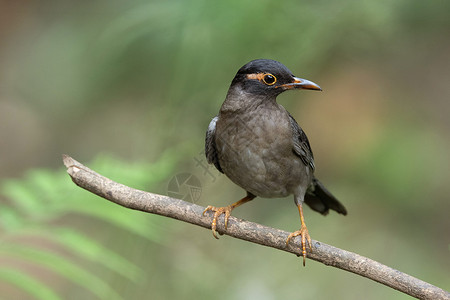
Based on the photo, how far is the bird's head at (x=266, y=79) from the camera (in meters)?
4.14

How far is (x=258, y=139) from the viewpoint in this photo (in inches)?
171

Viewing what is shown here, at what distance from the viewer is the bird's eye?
4.20 m

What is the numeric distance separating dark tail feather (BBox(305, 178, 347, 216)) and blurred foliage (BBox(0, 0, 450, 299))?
90 cm

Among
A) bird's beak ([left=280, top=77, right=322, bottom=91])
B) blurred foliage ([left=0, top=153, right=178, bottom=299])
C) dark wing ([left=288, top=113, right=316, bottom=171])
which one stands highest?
bird's beak ([left=280, top=77, right=322, bottom=91])

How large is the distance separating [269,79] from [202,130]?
1525 millimetres

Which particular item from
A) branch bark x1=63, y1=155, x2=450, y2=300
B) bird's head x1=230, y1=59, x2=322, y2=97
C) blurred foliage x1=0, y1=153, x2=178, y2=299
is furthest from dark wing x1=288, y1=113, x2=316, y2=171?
blurred foliage x1=0, y1=153, x2=178, y2=299

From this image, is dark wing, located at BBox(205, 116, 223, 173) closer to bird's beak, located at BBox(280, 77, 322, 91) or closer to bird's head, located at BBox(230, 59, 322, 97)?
bird's head, located at BBox(230, 59, 322, 97)

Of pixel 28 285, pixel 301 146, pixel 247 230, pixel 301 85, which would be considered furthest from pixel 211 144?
pixel 28 285

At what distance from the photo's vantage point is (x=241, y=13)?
577 centimetres

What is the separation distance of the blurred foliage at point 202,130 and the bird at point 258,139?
61 cm

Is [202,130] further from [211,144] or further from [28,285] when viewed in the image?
[28,285]

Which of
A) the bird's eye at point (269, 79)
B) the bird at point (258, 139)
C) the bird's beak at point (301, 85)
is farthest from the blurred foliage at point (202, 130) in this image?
the bird's beak at point (301, 85)

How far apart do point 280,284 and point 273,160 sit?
86.5 inches

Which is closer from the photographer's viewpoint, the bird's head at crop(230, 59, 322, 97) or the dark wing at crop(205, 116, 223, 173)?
the bird's head at crop(230, 59, 322, 97)
